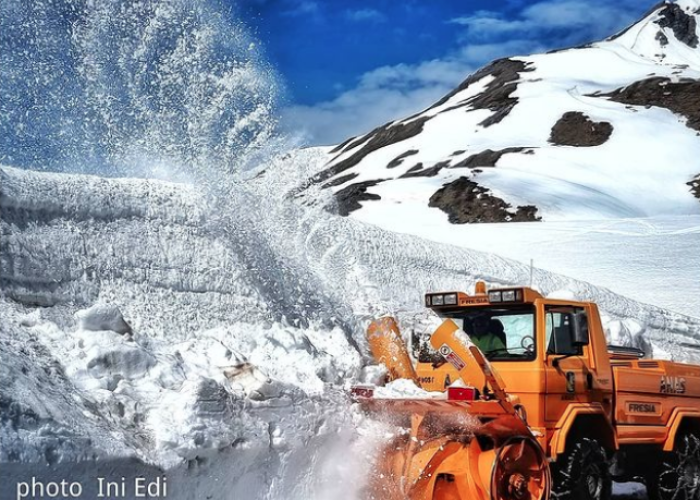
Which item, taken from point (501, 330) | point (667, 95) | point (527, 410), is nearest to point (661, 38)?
point (667, 95)

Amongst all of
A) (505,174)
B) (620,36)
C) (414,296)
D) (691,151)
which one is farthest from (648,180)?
(620,36)

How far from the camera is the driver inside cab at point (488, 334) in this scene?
268 inches

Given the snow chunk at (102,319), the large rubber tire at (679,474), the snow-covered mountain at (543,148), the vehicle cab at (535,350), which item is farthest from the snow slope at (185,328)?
the snow-covered mountain at (543,148)

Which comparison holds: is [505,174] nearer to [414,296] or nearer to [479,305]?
[414,296]

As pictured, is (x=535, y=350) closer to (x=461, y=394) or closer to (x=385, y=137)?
(x=461, y=394)

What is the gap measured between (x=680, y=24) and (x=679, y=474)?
114480 millimetres

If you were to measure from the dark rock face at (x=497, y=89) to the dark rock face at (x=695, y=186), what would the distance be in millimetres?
22400

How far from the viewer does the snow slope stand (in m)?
5.55

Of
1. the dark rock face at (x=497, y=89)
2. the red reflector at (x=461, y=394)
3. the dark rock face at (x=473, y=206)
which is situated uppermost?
the dark rock face at (x=497, y=89)

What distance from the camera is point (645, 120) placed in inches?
2448

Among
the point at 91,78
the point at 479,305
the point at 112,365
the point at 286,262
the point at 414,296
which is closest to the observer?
the point at 112,365

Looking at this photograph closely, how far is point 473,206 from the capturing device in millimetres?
38875

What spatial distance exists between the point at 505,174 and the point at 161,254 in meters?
39.4

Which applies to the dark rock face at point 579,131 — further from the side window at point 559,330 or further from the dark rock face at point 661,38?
the side window at point 559,330
